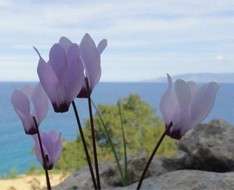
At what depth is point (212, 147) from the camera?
2.07 meters

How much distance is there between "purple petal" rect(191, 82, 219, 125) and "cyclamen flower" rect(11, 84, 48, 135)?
0.16 m

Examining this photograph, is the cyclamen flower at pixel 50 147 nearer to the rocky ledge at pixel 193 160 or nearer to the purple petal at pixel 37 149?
the purple petal at pixel 37 149

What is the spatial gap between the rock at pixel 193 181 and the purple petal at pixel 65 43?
2.29 feet

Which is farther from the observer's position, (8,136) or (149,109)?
(8,136)

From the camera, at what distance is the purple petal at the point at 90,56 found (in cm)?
71

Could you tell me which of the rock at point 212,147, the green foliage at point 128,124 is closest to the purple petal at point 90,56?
the rock at point 212,147

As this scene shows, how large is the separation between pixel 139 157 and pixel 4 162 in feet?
37.3

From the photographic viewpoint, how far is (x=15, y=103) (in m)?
0.73

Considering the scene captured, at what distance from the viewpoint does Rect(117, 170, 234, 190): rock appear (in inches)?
55.7

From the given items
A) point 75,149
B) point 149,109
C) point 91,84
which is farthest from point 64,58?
point 149,109

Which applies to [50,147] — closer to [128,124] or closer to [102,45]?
[102,45]

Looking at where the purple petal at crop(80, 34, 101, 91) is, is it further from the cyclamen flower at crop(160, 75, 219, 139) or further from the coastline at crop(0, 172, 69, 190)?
the coastline at crop(0, 172, 69, 190)

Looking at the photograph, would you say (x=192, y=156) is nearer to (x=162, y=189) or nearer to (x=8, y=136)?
(x=162, y=189)

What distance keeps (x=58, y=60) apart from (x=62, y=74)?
0.05 feet
